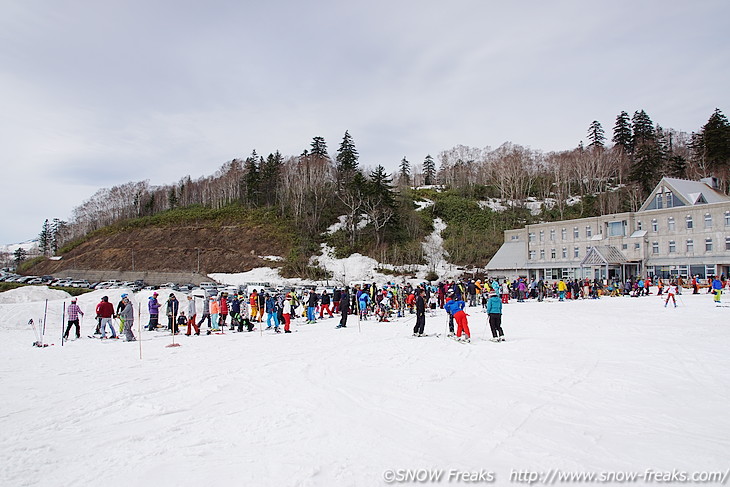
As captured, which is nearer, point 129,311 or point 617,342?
point 617,342

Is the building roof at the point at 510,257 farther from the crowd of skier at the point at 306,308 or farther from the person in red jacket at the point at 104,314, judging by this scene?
the person in red jacket at the point at 104,314

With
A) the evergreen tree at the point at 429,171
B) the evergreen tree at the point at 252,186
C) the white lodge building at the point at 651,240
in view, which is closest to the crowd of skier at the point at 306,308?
the white lodge building at the point at 651,240

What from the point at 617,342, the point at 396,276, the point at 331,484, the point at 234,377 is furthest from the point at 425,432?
the point at 396,276

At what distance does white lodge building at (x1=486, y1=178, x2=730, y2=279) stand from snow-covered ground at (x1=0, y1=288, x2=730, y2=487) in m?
32.9

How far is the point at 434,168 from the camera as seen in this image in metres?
112

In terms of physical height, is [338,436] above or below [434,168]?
below

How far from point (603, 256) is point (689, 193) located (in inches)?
447

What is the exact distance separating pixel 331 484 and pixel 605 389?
5.39m

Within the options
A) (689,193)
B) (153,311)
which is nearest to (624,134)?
(689,193)

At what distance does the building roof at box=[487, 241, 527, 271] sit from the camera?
52.4 m

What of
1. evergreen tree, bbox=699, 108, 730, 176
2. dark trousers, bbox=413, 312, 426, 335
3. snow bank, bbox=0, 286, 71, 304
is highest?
evergreen tree, bbox=699, 108, 730, 176

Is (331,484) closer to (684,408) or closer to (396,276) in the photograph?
(684,408)

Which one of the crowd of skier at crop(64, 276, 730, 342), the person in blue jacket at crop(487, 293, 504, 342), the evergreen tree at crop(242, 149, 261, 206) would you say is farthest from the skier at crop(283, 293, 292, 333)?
the evergreen tree at crop(242, 149, 261, 206)

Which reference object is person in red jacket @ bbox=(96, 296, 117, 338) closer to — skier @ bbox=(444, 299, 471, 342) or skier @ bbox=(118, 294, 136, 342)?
skier @ bbox=(118, 294, 136, 342)
